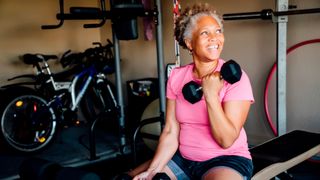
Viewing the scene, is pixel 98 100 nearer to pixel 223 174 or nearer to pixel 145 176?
pixel 145 176

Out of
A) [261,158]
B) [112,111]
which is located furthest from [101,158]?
[261,158]

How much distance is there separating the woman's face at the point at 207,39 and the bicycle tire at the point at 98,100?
2371 mm

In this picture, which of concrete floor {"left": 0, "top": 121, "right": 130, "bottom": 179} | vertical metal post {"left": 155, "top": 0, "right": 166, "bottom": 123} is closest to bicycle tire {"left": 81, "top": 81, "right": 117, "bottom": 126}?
concrete floor {"left": 0, "top": 121, "right": 130, "bottom": 179}

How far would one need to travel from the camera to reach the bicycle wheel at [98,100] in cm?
434

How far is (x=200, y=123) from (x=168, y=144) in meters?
0.21

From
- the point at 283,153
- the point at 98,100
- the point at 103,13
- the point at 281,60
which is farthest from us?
the point at 98,100

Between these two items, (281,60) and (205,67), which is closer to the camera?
(205,67)

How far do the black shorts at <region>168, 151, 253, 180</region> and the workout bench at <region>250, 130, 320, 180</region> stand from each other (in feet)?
0.56

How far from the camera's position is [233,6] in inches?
138

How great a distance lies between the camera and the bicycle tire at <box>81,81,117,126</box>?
4344mm

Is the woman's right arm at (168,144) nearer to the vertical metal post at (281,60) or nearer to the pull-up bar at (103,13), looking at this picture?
the vertical metal post at (281,60)

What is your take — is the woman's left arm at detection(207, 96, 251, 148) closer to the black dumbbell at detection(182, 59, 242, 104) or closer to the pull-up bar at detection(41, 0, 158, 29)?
the black dumbbell at detection(182, 59, 242, 104)

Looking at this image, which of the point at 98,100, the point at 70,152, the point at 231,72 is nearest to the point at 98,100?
the point at 98,100

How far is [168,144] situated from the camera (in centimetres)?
190
